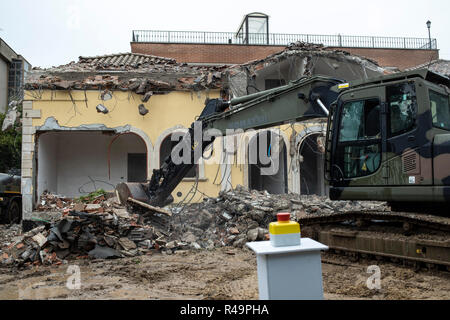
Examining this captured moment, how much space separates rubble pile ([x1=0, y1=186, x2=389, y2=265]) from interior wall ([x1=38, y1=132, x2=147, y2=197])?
5.77 meters

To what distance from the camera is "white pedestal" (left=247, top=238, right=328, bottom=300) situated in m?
1.95

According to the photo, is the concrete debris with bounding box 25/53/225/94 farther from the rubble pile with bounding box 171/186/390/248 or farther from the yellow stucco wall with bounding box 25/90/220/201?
the rubble pile with bounding box 171/186/390/248

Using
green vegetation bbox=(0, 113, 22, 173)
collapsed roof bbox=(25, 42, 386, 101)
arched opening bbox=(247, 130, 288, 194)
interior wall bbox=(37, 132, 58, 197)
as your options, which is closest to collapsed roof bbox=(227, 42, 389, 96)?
collapsed roof bbox=(25, 42, 386, 101)

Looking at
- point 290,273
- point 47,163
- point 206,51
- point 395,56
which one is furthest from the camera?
point 395,56

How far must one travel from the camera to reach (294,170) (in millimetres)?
15234

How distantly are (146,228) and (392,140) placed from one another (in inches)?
210

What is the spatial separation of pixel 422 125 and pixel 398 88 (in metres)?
0.64

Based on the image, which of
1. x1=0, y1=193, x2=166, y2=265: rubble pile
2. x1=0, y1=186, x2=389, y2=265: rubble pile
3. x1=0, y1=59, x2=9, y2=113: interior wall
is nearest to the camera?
x1=0, y1=193, x2=166, y2=265: rubble pile

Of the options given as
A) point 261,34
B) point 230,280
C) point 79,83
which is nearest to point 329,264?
Answer: point 230,280

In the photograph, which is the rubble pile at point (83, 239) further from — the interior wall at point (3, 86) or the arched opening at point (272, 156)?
the interior wall at point (3, 86)

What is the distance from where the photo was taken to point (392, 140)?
525 centimetres

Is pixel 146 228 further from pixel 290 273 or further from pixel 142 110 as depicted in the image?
pixel 142 110

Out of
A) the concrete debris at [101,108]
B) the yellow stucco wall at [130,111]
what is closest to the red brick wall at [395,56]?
the yellow stucco wall at [130,111]

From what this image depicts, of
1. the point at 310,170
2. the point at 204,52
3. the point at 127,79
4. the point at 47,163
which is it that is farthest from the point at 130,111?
the point at 204,52
